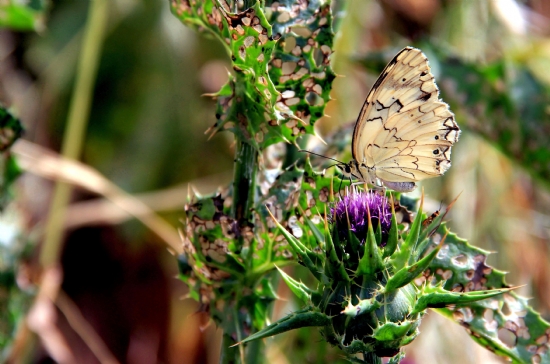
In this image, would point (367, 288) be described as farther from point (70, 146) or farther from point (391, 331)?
point (70, 146)

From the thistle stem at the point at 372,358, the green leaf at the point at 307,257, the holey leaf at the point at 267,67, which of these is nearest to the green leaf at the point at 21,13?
the holey leaf at the point at 267,67

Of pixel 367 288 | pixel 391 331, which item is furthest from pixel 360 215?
pixel 391 331

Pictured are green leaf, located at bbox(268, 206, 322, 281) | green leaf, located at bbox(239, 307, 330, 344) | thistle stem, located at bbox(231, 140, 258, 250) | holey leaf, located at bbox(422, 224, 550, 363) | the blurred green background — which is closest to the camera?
green leaf, located at bbox(239, 307, 330, 344)

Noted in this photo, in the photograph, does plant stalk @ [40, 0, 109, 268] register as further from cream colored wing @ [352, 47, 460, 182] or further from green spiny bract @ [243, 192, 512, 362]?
green spiny bract @ [243, 192, 512, 362]

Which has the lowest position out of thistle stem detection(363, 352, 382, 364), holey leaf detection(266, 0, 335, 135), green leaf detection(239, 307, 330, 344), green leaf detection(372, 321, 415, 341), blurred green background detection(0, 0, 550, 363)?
blurred green background detection(0, 0, 550, 363)

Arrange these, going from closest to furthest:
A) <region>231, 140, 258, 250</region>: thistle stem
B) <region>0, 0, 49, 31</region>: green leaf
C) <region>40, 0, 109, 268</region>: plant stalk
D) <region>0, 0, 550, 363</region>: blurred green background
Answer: <region>231, 140, 258, 250</region>: thistle stem, <region>0, 0, 49, 31</region>: green leaf, <region>40, 0, 109, 268</region>: plant stalk, <region>0, 0, 550, 363</region>: blurred green background

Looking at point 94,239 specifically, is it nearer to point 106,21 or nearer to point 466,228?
point 106,21

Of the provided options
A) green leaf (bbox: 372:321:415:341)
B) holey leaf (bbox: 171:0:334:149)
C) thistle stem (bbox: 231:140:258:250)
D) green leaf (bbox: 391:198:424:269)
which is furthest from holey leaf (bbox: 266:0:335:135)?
green leaf (bbox: 372:321:415:341)
